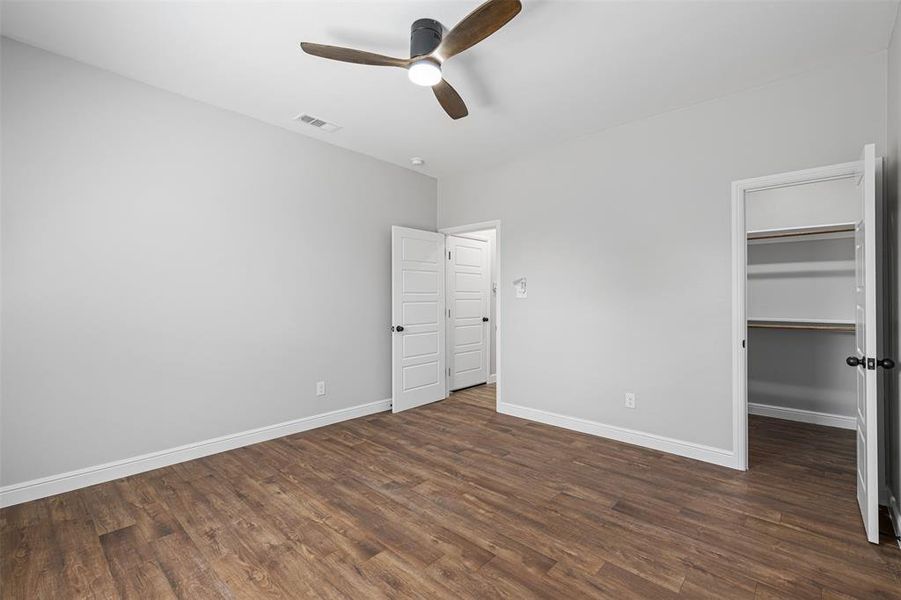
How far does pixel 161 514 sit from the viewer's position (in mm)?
2557

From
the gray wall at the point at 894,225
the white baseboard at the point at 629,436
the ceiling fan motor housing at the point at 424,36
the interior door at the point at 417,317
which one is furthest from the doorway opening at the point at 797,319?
the interior door at the point at 417,317

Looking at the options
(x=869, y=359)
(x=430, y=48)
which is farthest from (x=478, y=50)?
(x=869, y=359)

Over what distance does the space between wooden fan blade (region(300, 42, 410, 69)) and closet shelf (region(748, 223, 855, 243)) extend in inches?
156

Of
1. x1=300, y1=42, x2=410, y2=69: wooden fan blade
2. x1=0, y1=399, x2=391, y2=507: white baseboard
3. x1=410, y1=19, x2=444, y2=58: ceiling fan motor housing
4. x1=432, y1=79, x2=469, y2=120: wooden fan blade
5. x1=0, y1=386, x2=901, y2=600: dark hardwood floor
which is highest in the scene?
x1=410, y1=19, x2=444, y2=58: ceiling fan motor housing

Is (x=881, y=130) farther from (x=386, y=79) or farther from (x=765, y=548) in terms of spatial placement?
(x=386, y=79)

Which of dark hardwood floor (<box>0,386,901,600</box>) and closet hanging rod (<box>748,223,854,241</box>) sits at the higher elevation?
closet hanging rod (<box>748,223,854,241</box>)

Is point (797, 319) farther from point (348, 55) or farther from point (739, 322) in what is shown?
point (348, 55)

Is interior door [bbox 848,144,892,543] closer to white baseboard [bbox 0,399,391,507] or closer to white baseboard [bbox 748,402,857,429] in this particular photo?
white baseboard [bbox 748,402,857,429]

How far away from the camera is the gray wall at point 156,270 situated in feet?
8.84

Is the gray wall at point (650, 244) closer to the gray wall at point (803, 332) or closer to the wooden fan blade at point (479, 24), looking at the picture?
the gray wall at point (803, 332)

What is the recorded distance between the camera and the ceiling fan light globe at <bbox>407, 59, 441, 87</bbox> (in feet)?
7.70

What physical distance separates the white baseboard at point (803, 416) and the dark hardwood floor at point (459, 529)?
53 centimetres

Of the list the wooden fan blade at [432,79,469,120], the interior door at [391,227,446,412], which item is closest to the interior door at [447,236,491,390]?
the interior door at [391,227,446,412]

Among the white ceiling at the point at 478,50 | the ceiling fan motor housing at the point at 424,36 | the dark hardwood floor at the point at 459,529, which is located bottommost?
the dark hardwood floor at the point at 459,529
